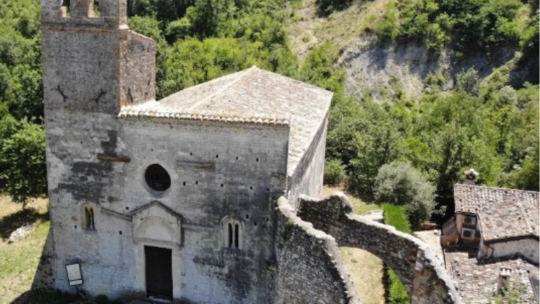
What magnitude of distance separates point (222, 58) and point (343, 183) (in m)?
17.4

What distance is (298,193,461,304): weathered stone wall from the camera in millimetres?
12492

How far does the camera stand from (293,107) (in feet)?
66.4

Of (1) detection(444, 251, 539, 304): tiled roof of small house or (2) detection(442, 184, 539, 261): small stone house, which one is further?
(2) detection(442, 184, 539, 261): small stone house

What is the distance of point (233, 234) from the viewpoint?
600 inches

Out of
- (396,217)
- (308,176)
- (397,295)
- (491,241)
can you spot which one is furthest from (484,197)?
(397,295)

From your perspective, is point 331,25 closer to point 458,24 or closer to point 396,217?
point 458,24

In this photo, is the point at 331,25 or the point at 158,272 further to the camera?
the point at 331,25

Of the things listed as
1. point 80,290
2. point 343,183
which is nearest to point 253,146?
point 80,290

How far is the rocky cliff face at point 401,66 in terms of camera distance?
152ft

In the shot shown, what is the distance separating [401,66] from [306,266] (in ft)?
121

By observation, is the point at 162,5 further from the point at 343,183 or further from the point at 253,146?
the point at 253,146

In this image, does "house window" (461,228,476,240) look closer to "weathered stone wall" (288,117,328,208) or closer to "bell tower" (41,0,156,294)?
"weathered stone wall" (288,117,328,208)

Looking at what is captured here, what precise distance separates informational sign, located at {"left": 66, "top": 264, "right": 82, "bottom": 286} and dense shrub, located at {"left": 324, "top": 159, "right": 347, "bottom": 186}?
50.4 ft

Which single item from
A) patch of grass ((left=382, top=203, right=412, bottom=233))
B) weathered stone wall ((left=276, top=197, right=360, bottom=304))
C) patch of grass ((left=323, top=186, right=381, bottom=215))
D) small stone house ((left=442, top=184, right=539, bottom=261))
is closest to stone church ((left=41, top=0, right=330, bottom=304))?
weathered stone wall ((left=276, top=197, right=360, bottom=304))
